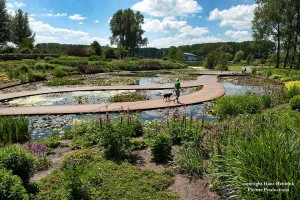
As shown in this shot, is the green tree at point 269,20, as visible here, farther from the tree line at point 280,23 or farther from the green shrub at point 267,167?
the green shrub at point 267,167

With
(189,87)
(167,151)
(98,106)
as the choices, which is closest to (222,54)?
(189,87)

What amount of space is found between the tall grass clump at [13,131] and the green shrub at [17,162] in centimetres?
311

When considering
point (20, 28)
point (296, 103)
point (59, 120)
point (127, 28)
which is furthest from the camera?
point (127, 28)

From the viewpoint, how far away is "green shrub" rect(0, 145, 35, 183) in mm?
4570

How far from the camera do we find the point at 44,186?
194 inches

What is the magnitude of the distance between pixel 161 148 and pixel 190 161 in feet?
2.63

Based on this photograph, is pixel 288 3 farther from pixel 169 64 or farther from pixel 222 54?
pixel 169 64

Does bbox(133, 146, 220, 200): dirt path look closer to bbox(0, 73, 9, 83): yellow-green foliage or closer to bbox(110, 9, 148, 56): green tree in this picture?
bbox(0, 73, 9, 83): yellow-green foliage

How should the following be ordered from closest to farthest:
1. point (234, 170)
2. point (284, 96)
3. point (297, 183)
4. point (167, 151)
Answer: point (297, 183) < point (234, 170) < point (167, 151) < point (284, 96)

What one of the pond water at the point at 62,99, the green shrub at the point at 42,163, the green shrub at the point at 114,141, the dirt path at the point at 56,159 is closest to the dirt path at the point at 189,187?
the green shrub at the point at 114,141

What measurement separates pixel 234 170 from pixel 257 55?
11741 cm

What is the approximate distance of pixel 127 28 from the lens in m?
71.9

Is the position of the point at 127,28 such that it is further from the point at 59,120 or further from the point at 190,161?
the point at 190,161

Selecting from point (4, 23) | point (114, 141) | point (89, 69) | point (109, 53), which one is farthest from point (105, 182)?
point (109, 53)
